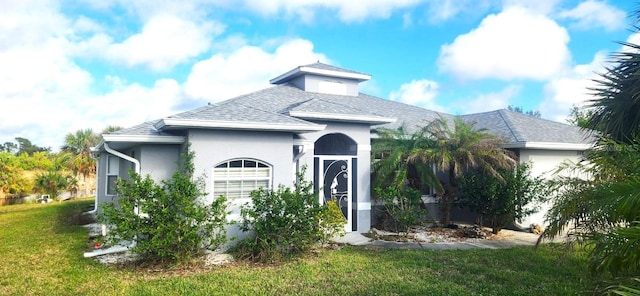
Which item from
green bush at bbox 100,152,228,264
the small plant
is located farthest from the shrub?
green bush at bbox 100,152,228,264

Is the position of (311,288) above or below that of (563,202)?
below

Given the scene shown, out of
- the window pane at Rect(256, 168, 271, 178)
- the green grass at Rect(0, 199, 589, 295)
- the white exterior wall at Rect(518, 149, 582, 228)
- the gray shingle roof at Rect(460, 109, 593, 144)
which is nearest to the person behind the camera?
the green grass at Rect(0, 199, 589, 295)

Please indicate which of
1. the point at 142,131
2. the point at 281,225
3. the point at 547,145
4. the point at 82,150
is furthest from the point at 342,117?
the point at 82,150

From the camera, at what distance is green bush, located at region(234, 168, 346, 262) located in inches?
408

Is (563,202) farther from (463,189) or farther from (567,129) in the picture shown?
(567,129)

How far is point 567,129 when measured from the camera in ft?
61.7

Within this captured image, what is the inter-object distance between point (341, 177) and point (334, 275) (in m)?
5.70

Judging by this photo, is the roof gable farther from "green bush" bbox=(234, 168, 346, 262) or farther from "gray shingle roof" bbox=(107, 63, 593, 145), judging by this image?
"green bush" bbox=(234, 168, 346, 262)

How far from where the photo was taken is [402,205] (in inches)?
535

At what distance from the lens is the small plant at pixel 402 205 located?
13233 mm

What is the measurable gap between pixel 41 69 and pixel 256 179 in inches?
436

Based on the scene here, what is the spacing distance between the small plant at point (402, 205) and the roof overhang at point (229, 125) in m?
3.20

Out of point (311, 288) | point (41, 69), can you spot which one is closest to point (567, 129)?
point (311, 288)

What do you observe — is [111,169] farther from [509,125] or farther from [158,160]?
[509,125]
